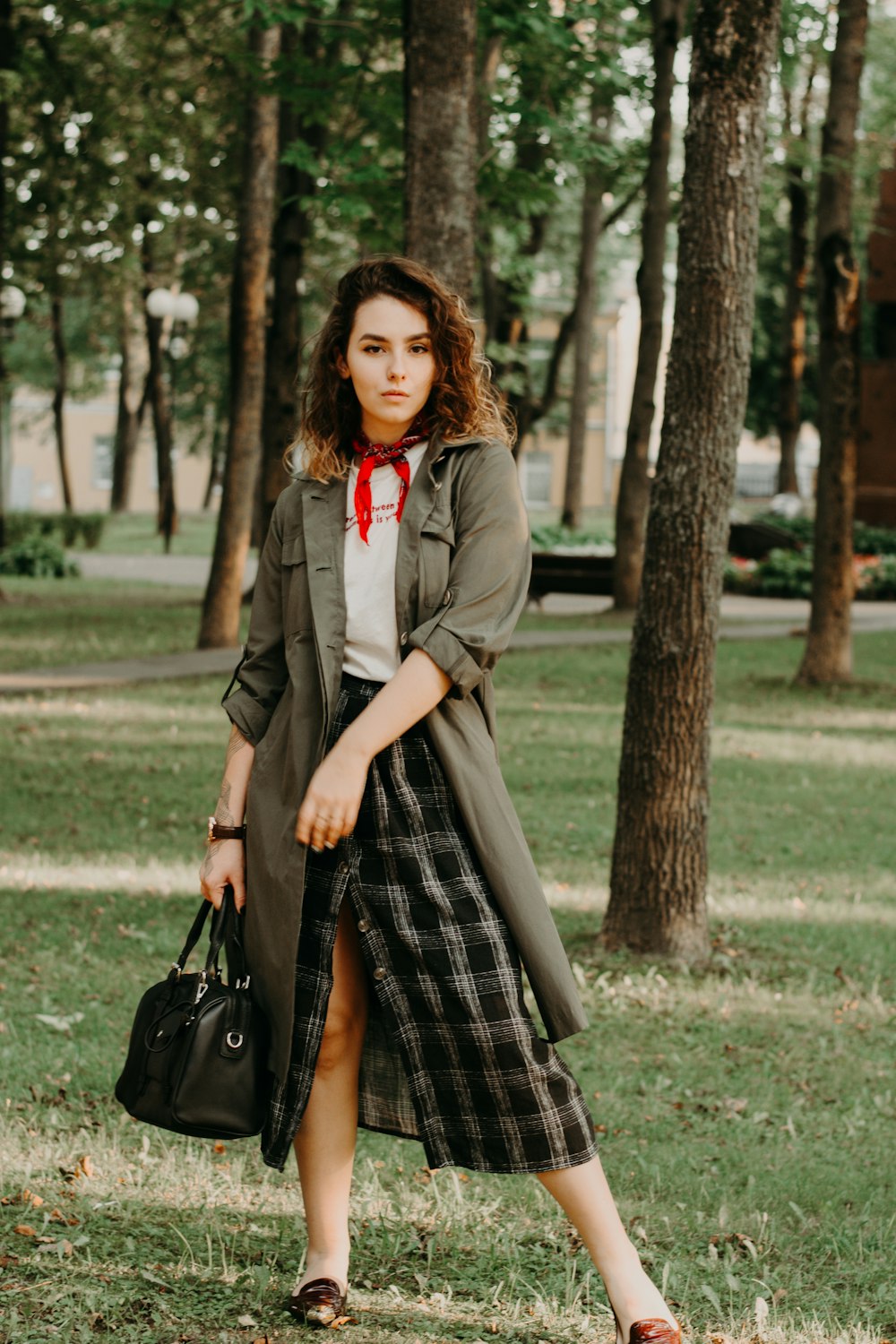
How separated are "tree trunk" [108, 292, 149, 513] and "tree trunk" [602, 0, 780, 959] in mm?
36689

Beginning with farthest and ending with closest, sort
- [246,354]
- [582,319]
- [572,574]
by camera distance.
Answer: [582,319]
[572,574]
[246,354]

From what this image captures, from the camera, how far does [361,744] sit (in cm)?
277

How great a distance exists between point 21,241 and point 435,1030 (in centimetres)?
2403

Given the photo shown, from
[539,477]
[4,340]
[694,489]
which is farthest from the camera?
[539,477]

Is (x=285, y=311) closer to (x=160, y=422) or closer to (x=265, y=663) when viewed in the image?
(x=265, y=663)

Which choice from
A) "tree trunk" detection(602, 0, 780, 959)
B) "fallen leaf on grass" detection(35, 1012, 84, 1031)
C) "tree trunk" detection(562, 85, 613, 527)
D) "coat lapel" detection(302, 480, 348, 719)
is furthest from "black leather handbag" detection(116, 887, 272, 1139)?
"tree trunk" detection(562, 85, 613, 527)

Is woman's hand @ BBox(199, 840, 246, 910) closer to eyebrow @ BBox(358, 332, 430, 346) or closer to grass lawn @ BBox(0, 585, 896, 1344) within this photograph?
grass lawn @ BBox(0, 585, 896, 1344)

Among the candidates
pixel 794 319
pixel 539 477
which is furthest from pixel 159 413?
pixel 539 477

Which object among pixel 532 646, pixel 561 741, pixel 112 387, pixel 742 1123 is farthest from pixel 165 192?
pixel 112 387

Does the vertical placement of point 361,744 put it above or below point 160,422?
below

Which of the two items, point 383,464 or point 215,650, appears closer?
point 383,464

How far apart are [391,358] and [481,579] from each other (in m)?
0.46

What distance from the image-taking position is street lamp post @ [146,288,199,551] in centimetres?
2758

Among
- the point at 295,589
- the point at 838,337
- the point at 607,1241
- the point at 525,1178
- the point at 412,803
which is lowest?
the point at 525,1178
